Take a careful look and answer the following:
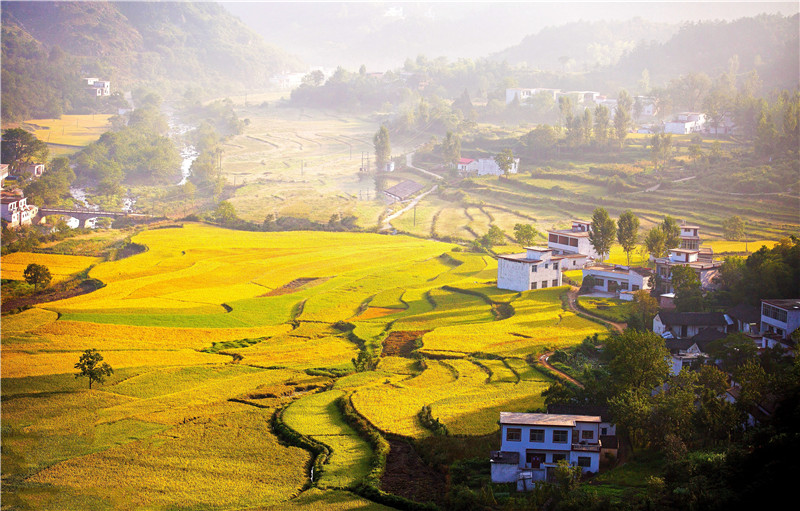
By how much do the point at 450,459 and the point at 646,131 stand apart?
73.9m

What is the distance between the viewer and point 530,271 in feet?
143

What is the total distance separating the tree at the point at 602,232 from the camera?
46094mm

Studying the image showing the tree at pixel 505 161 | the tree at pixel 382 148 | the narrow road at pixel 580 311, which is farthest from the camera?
the tree at pixel 382 148

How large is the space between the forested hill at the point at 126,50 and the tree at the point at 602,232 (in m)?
79.0

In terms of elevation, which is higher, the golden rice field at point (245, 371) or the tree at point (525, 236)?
the tree at point (525, 236)

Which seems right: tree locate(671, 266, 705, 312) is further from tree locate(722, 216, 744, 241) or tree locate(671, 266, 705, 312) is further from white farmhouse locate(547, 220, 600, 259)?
tree locate(722, 216, 744, 241)

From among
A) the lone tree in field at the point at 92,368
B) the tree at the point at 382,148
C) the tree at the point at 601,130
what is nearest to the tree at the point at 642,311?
the lone tree in field at the point at 92,368

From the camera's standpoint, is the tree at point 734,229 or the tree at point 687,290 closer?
the tree at point 687,290

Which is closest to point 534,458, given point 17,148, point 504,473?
point 504,473

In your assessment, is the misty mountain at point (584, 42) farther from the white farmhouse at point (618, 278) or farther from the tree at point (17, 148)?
the white farmhouse at point (618, 278)

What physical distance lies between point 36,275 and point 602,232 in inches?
1318

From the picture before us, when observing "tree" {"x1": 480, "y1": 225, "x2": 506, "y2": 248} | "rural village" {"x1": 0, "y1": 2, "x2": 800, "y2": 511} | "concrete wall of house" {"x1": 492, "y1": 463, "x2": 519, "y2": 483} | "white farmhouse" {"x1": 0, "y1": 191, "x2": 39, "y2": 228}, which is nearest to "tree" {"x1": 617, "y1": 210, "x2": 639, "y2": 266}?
"rural village" {"x1": 0, "y1": 2, "x2": 800, "y2": 511}

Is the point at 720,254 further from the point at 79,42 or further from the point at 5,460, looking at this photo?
the point at 79,42

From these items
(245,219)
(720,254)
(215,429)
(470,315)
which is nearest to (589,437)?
(215,429)
